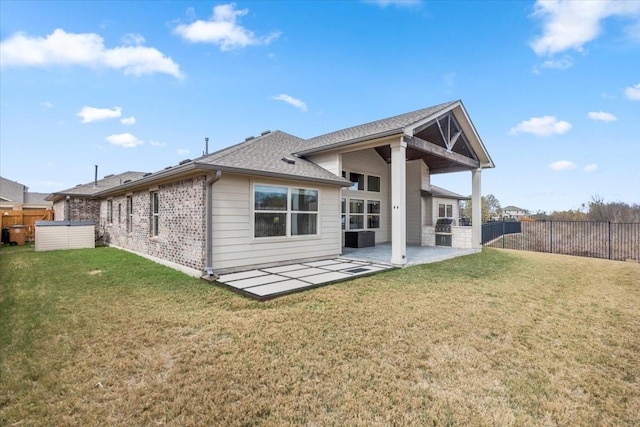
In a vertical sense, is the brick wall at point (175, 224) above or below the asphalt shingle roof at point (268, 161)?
below

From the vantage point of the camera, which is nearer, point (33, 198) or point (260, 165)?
point (260, 165)

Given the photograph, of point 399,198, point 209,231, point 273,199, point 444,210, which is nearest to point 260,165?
point 273,199

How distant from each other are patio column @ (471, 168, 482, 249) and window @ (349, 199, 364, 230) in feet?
16.1

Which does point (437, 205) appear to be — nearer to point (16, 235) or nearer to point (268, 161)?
point (268, 161)

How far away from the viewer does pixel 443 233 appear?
42.0 ft

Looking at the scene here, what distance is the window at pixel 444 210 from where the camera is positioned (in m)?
14.6

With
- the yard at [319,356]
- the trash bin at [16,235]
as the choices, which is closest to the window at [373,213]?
the yard at [319,356]

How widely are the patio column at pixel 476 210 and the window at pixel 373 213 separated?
4.15 metres

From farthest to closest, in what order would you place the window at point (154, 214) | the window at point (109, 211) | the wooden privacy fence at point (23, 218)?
1. the wooden privacy fence at point (23, 218)
2. the window at point (109, 211)
3. the window at point (154, 214)

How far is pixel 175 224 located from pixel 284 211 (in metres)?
2.94

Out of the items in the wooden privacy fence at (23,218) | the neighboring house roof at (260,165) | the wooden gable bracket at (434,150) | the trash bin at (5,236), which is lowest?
the trash bin at (5,236)

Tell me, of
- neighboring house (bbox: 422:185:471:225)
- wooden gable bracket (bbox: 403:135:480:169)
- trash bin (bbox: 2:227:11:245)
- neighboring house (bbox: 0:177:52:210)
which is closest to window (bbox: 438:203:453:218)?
neighboring house (bbox: 422:185:471:225)

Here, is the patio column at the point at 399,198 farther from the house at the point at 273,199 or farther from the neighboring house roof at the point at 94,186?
the neighboring house roof at the point at 94,186

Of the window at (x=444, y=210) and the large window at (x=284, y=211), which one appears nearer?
the large window at (x=284, y=211)
